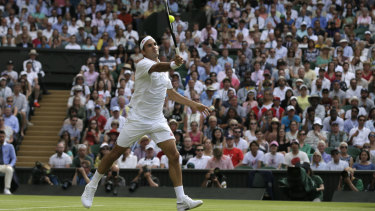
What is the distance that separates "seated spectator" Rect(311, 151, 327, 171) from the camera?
57.5 feet

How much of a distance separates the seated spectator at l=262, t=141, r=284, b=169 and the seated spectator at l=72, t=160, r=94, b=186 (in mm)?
4197

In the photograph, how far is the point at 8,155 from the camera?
63.8 feet

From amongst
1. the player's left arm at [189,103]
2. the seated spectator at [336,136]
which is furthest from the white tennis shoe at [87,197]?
the seated spectator at [336,136]

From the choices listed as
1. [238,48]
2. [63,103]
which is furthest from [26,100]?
[238,48]

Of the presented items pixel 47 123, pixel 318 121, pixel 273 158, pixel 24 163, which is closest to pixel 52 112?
pixel 47 123

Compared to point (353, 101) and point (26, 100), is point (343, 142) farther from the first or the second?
point (26, 100)

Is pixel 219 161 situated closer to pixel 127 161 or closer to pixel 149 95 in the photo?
pixel 127 161

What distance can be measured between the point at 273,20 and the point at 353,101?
639cm

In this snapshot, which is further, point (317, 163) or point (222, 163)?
point (222, 163)

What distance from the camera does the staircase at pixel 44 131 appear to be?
73.1 feet

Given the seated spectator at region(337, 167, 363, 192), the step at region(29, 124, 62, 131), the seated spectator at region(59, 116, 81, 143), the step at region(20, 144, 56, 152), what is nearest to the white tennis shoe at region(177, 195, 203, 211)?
the seated spectator at region(337, 167, 363, 192)

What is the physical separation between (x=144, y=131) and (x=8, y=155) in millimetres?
10119

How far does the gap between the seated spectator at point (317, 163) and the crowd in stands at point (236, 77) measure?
23mm

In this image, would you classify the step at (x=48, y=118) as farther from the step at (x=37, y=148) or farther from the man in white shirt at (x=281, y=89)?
the man in white shirt at (x=281, y=89)
